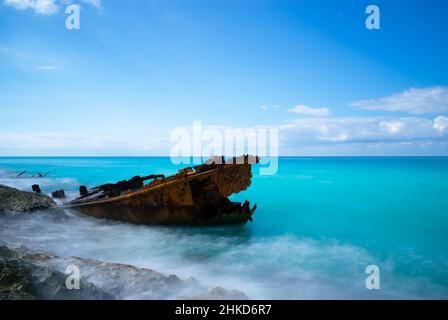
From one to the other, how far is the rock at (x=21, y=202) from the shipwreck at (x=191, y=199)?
1674 millimetres

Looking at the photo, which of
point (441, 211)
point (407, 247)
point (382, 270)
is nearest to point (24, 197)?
point (382, 270)

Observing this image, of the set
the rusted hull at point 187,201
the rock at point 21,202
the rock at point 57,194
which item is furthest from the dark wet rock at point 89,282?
the rock at point 57,194

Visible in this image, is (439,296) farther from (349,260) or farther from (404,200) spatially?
(404,200)

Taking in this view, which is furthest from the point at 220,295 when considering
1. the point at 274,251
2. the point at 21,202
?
the point at 21,202

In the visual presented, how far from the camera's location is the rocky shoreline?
348cm

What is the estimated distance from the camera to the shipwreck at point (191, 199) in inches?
319

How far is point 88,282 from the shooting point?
13.4 feet

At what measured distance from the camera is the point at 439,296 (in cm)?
554

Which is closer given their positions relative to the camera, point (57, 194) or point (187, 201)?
point (187, 201)

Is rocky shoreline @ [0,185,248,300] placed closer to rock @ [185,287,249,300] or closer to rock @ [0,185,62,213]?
rock @ [185,287,249,300]

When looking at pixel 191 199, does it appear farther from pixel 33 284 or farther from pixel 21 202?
pixel 21 202

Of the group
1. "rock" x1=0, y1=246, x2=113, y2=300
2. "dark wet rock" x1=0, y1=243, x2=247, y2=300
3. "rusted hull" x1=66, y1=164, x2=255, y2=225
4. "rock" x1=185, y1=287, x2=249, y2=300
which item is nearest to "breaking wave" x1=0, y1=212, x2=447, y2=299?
"rusted hull" x1=66, y1=164, x2=255, y2=225

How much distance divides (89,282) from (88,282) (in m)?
0.03

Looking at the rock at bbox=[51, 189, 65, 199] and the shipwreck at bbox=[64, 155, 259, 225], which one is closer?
the shipwreck at bbox=[64, 155, 259, 225]
